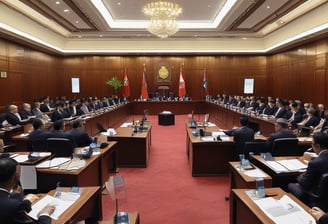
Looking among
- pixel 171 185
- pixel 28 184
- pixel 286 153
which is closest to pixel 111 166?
pixel 171 185

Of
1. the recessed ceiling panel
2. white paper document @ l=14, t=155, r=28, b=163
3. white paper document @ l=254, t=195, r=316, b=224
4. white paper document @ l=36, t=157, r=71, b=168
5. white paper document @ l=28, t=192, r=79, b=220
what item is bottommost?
white paper document @ l=28, t=192, r=79, b=220

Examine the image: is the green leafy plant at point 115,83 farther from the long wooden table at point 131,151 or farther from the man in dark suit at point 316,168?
the man in dark suit at point 316,168

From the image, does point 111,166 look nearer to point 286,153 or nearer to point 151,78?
point 286,153

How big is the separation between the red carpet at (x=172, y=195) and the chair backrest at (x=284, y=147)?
3.51ft

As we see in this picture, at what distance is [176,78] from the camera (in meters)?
18.0

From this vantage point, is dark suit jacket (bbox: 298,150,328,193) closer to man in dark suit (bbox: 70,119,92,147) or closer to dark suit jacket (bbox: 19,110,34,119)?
man in dark suit (bbox: 70,119,92,147)

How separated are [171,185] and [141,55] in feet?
44.2

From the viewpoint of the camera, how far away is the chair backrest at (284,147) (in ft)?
14.1

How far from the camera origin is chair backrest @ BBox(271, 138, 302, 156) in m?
4.31

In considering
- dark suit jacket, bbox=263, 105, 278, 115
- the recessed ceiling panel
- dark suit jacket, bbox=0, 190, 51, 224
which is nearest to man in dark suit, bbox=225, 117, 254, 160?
dark suit jacket, bbox=0, 190, 51, 224

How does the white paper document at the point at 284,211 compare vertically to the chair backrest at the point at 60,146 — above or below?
below

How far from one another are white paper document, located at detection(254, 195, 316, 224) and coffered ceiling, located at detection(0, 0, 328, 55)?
846cm

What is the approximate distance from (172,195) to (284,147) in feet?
6.06

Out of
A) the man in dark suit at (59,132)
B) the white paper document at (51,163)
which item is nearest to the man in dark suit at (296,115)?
the man in dark suit at (59,132)
